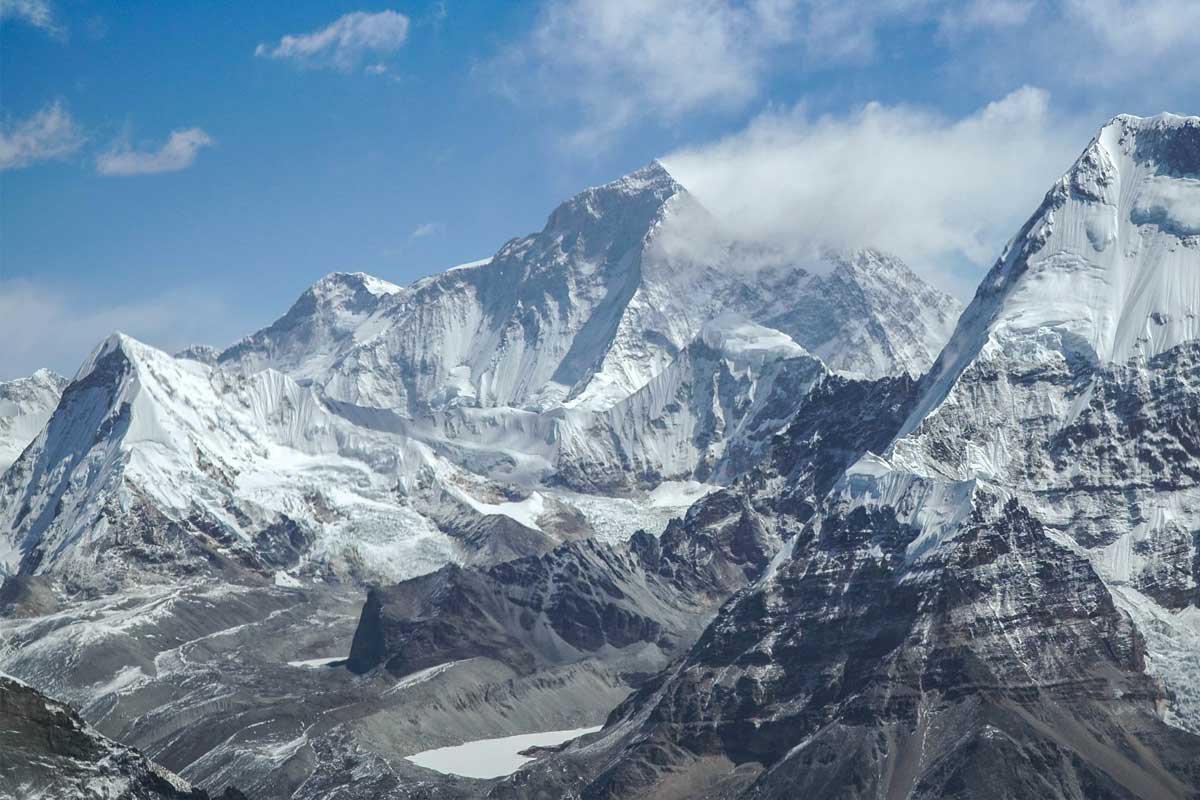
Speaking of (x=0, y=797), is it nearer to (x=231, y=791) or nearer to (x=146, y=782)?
(x=146, y=782)

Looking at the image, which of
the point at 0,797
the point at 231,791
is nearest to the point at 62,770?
the point at 0,797

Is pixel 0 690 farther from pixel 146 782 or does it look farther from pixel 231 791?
pixel 231 791

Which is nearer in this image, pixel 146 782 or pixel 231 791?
pixel 146 782

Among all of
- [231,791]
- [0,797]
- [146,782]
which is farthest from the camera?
[231,791]

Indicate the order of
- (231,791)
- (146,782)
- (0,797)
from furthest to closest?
1. (231,791)
2. (146,782)
3. (0,797)

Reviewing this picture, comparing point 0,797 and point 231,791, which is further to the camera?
point 231,791

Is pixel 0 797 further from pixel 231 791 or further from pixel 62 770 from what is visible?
pixel 231 791
